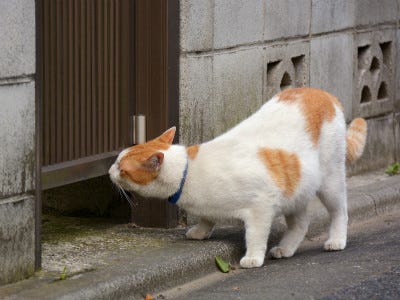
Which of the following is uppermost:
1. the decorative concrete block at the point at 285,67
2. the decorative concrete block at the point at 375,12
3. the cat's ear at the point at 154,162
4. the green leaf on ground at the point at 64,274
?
the decorative concrete block at the point at 375,12

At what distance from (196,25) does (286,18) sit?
3.93 feet

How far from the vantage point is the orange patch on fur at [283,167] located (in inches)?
263

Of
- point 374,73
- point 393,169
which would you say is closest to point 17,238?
point 393,169

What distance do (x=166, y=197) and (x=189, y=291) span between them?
2.09 ft

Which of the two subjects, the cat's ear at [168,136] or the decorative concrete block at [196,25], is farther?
the decorative concrete block at [196,25]

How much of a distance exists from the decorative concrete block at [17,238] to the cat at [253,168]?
75 cm

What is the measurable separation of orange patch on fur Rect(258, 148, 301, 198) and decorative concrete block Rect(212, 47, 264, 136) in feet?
3.65

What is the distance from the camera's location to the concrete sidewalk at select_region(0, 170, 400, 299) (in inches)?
231

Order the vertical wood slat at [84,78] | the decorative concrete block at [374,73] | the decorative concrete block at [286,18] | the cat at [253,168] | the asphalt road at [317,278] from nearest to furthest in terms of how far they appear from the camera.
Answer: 1. the asphalt road at [317,278]
2. the cat at [253,168]
3. the vertical wood slat at [84,78]
4. the decorative concrete block at [286,18]
5. the decorative concrete block at [374,73]

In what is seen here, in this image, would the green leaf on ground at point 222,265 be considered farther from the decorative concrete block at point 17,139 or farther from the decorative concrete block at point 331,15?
the decorative concrete block at point 331,15

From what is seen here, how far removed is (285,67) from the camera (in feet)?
28.2

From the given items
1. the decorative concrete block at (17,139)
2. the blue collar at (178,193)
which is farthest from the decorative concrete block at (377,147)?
the decorative concrete block at (17,139)

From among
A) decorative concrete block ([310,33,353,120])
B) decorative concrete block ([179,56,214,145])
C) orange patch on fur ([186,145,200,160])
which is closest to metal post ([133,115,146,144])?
decorative concrete block ([179,56,214,145])

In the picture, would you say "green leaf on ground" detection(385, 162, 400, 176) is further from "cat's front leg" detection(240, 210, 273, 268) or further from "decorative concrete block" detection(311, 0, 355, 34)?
"cat's front leg" detection(240, 210, 273, 268)
